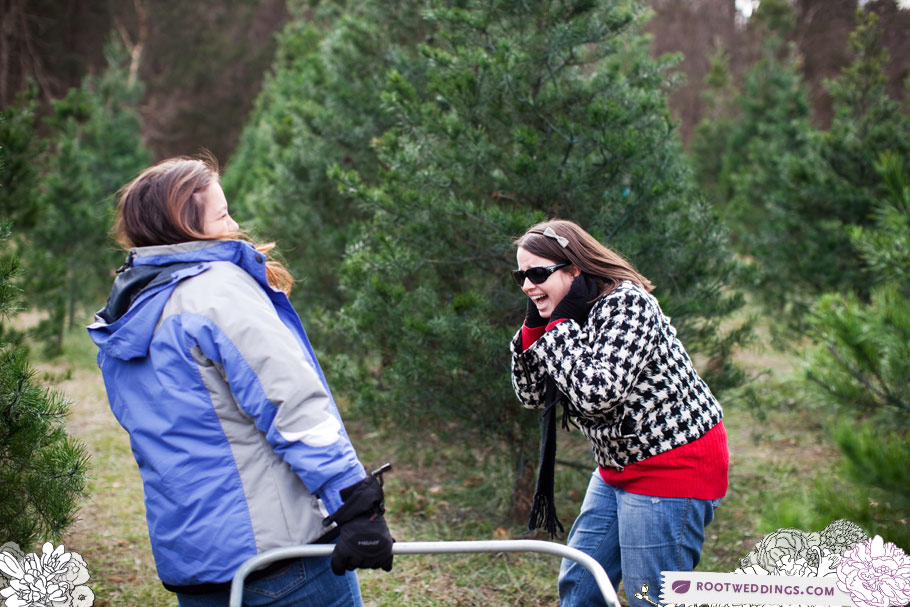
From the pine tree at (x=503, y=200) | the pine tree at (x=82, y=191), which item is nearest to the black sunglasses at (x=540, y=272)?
the pine tree at (x=503, y=200)

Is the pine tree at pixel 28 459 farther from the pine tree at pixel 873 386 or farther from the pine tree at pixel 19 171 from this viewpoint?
the pine tree at pixel 19 171

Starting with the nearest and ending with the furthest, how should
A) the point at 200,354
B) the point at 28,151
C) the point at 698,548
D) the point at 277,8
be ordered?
1. the point at 200,354
2. the point at 698,548
3. the point at 28,151
4. the point at 277,8

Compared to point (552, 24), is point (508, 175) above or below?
below

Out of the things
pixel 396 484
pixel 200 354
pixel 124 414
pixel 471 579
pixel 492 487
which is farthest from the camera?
pixel 396 484

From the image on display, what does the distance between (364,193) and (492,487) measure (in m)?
2.37

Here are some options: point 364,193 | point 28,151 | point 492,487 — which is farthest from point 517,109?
point 28,151

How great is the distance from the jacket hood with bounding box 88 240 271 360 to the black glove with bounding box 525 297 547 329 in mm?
1049

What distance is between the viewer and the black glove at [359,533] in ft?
Answer: 6.08

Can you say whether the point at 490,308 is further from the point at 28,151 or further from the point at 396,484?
the point at 28,151

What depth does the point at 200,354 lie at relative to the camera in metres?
1.92

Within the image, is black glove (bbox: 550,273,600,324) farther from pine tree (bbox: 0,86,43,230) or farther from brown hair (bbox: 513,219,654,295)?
pine tree (bbox: 0,86,43,230)

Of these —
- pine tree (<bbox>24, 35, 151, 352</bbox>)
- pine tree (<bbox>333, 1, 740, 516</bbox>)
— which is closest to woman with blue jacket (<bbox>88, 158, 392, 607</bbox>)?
pine tree (<bbox>333, 1, 740, 516</bbox>)

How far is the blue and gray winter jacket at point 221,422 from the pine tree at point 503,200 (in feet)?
7.28

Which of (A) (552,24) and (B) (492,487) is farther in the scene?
(B) (492,487)
